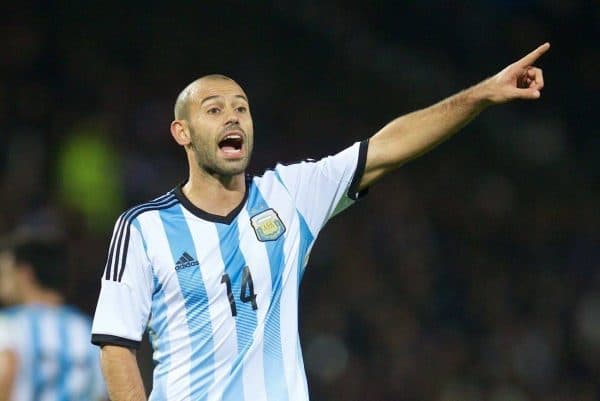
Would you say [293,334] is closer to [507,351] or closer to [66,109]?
[507,351]

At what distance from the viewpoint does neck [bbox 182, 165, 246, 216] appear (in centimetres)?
422

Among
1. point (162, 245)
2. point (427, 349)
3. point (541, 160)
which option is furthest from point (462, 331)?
point (162, 245)

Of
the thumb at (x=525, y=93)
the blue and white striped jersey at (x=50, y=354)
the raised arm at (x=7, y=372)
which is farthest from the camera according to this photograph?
the blue and white striped jersey at (x=50, y=354)

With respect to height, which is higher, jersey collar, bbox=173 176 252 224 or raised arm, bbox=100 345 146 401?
jersey collar, bbox=173 176 252 224

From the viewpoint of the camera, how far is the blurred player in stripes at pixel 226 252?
13.1ft

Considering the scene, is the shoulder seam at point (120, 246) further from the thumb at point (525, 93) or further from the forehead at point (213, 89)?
the thumb at point (525, 93)

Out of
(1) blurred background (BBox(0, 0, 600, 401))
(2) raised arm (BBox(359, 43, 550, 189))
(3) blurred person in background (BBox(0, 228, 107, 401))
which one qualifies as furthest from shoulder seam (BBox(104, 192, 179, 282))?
(1) blurred background (BBox(0, 0, 600, 401))

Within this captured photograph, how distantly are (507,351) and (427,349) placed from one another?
0.56 metres

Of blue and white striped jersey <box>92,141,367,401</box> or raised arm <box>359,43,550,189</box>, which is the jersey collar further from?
raised arm <box>359,43,550,189</box>

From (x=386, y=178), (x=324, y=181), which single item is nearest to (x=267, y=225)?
→ (x=324, y=181)

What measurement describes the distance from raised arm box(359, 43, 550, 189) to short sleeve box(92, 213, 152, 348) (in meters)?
0.87

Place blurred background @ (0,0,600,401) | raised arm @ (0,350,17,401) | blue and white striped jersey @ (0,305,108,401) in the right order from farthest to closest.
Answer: blurred background @ (0,0,600,401)
blue and white striped jersey @ (0,305,108,401)
raised arm @ (0,350,17,401)

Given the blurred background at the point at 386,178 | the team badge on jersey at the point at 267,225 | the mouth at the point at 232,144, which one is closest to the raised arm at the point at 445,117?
the team badge on jersey at the point at 267,225

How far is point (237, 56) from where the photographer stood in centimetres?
1033
